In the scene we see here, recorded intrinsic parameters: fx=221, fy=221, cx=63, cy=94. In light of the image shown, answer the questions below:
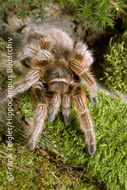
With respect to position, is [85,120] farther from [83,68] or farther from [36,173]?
[36,173]

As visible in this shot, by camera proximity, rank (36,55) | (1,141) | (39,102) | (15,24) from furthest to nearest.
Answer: (15,24), (1,141), (36,55), (39,102)

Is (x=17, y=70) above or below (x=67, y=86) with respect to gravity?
above

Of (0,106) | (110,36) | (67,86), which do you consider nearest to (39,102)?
(67,86)

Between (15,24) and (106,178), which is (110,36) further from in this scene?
(106,178)

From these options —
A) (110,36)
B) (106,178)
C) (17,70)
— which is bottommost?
(106,178)

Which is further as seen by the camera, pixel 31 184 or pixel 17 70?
pixel 17 70

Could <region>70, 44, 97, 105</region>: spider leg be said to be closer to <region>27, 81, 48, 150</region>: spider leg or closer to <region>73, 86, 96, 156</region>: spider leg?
<region>73, 86, 96, 156</region>: spider leg
